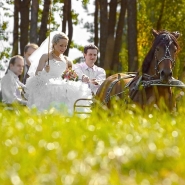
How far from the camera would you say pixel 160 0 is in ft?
141

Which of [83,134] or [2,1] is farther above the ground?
[2,1]

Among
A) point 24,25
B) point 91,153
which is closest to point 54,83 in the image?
point 91,153

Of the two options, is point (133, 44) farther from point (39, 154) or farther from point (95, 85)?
point (39, 154)

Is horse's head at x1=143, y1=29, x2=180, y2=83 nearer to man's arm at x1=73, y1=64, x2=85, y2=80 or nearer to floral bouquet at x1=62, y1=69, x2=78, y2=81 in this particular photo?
floral bouquet at x1=62, y1=69, x2=78, y2=81

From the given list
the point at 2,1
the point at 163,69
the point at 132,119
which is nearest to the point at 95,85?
the point at 163,69

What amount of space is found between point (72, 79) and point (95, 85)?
23.4 inches

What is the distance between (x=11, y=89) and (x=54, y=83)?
35.3 inches

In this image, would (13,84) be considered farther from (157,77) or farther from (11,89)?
(157,77)

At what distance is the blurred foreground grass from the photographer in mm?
4184

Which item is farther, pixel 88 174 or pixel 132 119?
pixel 132 119

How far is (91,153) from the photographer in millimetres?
5008

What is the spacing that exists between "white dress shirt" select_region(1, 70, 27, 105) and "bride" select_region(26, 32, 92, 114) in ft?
0.63

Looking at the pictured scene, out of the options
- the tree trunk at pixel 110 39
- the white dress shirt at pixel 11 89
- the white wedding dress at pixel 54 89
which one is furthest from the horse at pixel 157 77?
the tree trunk at pixel 110 39

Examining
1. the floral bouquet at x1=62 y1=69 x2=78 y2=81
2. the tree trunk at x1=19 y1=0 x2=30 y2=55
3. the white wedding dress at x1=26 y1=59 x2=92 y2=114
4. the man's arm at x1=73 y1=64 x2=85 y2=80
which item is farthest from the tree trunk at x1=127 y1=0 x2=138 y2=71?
the floral bouquet at x1=62 y1=69 x2=78 y2=81
